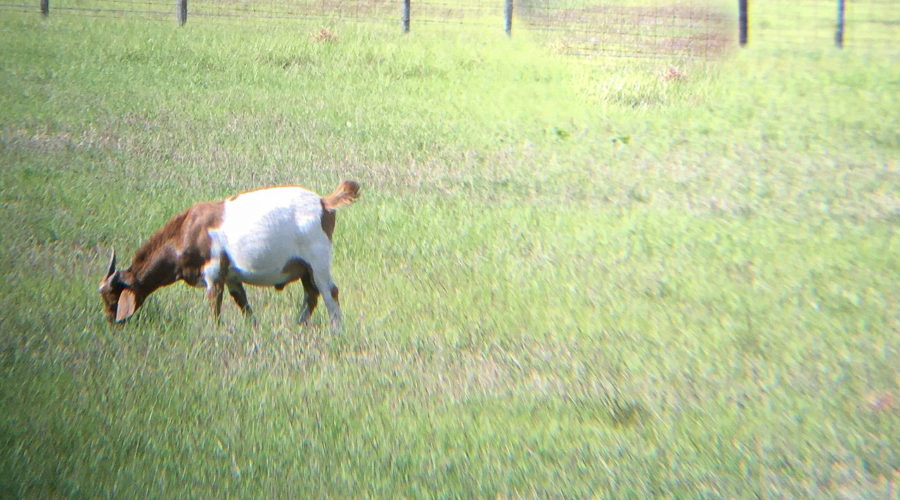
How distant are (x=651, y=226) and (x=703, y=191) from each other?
1984mm

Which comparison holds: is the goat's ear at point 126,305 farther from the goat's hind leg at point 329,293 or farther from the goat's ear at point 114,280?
the goat's hind leg at point 329,293

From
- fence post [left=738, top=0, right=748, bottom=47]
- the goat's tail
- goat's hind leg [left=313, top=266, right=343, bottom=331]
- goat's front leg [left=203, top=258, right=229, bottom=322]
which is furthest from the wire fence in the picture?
goat's front leg [left=203, top=258, right=229, bottom=322]

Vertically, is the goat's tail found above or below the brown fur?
above

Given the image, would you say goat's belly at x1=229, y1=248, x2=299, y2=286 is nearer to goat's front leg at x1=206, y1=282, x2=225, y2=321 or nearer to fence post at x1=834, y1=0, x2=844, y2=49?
goat's front leg at x1=206, y1=282, x2=225, y2=321

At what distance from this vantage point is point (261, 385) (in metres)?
5.89

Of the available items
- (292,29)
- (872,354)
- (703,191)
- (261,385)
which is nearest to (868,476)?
(872,354)

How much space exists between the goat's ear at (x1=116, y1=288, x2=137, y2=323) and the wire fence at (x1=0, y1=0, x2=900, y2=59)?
51.3 ft

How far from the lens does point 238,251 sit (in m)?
6.75

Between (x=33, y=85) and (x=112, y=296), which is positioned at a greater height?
(x=33, y=85)

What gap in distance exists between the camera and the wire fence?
22297mm

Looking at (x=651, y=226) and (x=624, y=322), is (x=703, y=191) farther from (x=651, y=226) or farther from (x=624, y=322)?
(x=624, y=322)

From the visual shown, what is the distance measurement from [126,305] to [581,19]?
19.2 meters

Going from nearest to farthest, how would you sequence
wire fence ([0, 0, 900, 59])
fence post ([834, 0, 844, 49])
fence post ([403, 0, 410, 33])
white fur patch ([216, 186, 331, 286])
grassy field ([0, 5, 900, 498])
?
grassy field ([0, 5, 900, 498])
white fur patch ([216, 186, 331, 286])
wire fence ([0, 0, 900, 59])
fence post ([403, 0, 410, 33])
fence post ([834, 0, 844, 49])

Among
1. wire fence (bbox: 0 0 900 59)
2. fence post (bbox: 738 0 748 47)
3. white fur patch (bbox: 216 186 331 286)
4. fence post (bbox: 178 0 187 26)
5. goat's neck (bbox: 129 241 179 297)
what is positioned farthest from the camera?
fence post (bbox: 738 0 748 47)
